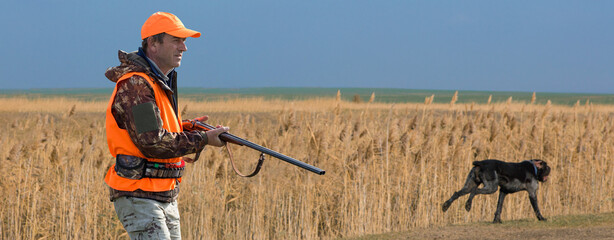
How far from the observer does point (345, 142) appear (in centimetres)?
881

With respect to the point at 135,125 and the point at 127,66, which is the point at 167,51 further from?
the point at 135,125

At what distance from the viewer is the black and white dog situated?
7.71 metres

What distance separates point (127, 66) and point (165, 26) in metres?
0.28

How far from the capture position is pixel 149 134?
284cm

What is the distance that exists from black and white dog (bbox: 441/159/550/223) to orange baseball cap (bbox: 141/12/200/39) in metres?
5.51

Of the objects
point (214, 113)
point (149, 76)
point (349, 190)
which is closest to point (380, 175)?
point (349, 190)

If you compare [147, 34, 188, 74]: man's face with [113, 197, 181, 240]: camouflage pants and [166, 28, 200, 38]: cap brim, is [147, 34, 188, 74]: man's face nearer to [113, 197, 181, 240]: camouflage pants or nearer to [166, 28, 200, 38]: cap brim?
[166, 28, 200, 38]: cap brim

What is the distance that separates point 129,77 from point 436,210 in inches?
245

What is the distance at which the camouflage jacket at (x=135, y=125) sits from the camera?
2.87m

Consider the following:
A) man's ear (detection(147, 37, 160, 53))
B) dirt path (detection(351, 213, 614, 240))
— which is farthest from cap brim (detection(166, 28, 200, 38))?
dirt path (detection(351, 213, 614, 240))

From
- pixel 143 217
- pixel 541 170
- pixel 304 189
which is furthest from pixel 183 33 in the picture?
pixel 541 170

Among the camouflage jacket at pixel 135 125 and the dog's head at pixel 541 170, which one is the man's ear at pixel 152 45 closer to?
the camouflage jacket at pixel 135 125

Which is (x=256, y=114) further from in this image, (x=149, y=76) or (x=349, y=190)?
(x=149, y=76)

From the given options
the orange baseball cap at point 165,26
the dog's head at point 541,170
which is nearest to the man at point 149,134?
the orange baseball cap at point 165,26
